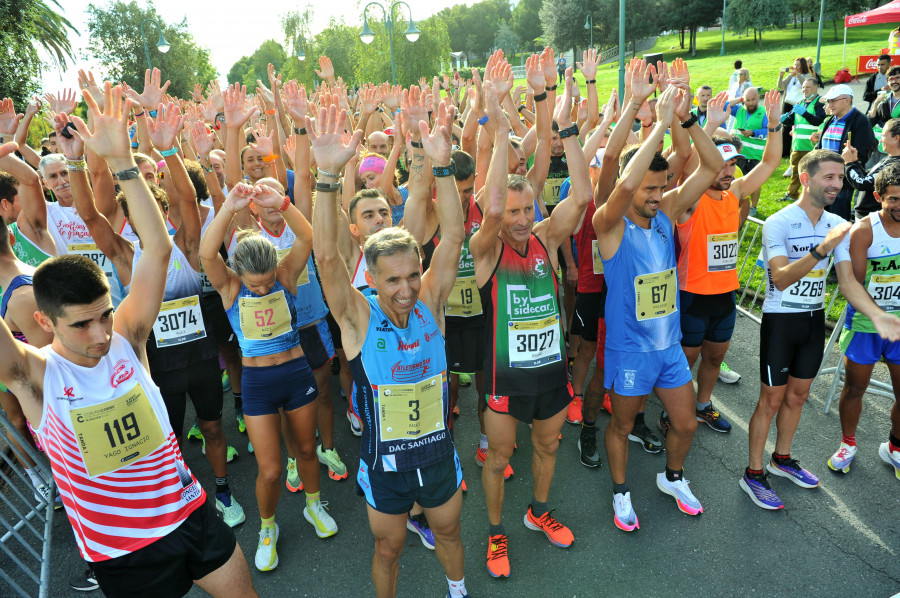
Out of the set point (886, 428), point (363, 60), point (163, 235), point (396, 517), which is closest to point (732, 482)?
point (886, 428)

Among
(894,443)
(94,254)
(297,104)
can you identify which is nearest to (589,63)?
(297,104)

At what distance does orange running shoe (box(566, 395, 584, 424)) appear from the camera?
5.32m

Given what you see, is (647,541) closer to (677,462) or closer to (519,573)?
(677,462)

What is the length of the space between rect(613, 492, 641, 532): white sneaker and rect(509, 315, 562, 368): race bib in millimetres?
1188

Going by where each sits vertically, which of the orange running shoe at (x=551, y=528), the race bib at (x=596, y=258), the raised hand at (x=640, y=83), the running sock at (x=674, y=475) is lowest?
the orange running shoe at (x=551, y=528)

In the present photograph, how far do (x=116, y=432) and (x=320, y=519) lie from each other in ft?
6.25

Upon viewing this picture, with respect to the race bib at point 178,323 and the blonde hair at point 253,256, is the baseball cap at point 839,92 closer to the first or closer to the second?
the blonde hair at point 253,256

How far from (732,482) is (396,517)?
8.89ft

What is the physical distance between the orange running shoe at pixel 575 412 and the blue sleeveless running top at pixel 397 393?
258 centimetres

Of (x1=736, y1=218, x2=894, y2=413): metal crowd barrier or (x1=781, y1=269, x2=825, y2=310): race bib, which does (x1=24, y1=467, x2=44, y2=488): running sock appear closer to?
(x1=781, y1=269, x2=825, y2=310): race bib

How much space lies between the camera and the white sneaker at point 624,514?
3908 millimetres

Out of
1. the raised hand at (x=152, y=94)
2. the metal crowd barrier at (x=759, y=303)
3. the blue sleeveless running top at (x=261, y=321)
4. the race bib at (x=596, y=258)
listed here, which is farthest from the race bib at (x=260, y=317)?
the metal crowd barrier at (x=759, y=303)

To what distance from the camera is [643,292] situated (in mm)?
3850

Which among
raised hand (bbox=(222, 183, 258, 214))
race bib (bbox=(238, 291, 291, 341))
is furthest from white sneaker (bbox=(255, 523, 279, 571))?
raised hand (bbox=(222, 183, 258, 214))
